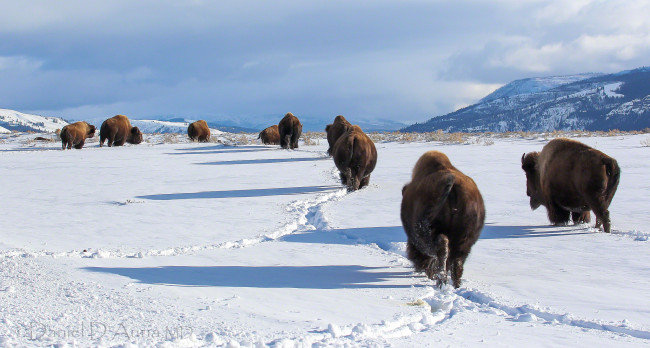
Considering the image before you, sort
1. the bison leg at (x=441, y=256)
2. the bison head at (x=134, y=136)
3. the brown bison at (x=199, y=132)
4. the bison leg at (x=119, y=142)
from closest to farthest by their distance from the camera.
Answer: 1. the bison leg at (x=441, y=256)
2. the bison leg at (x=119, y=142)
3. the bison head at (x=134, y=136)
4. the brown bison at (x=199, y=132)

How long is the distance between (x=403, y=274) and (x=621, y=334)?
2534 millimetres

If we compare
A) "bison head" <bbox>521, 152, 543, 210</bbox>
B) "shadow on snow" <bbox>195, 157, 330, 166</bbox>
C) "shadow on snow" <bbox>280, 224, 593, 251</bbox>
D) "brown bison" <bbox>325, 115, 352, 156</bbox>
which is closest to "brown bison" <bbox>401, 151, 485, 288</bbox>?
"shadow on snow" <bbox>280, 224, 593, 251</bbox>

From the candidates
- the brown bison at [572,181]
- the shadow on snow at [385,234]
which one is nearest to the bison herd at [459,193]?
the brown bison at [572,181]

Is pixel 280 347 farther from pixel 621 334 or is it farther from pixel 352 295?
pixel 621 334

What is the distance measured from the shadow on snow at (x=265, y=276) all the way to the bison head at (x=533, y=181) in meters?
4.83

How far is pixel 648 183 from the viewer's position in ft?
43.5

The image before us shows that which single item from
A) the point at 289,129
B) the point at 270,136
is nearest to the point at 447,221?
the point at 289,129

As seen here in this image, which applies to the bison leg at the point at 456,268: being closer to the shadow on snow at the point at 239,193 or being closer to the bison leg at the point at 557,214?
the bison leg at the point at 557,214

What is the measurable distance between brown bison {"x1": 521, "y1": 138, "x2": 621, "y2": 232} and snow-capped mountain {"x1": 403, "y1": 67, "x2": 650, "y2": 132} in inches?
4804

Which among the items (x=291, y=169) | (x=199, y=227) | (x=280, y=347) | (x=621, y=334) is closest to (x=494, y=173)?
(x=291, y=169)

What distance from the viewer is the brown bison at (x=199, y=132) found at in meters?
34.3

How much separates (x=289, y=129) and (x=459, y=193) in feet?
70.1

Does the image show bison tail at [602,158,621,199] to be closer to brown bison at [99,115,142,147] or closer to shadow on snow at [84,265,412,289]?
shadow on snow at [84,265,412,289]

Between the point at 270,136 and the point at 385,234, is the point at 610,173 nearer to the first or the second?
the point at 385,234
